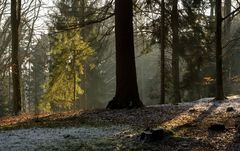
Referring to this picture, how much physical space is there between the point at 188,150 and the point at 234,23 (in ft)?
168

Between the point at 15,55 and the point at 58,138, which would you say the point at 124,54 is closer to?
the point at 15,55

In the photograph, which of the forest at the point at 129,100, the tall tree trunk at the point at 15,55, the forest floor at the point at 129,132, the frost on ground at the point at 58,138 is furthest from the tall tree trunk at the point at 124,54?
the tall tree trunk at the point at 15,55

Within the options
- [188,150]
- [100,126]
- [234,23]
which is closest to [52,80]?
[100,126]

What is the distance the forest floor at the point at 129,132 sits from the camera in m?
8.83

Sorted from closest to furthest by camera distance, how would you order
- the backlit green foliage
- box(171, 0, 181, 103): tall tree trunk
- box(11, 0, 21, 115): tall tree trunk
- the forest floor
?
the forest floor < box(11, 0, 21, 115): tall tree trunk < the backlit green foliage < box(171, 0, 181, 103): tall tree trunk

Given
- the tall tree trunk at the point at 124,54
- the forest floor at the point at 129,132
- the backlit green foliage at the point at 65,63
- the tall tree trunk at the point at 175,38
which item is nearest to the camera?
the forest floor at the point at 129,132

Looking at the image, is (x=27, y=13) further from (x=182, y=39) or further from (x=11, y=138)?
(x=11, y=138)

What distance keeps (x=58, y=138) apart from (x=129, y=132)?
171 centimetres

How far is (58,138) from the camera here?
9.95 metres

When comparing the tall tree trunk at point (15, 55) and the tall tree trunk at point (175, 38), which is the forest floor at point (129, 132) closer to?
the tall tree trunk at point (15, 55)

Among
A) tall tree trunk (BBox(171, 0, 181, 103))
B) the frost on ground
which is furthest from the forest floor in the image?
tall tree trunk (BBox(171, 0, 181, 103))

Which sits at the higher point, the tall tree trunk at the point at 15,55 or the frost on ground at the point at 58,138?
the tall tree trunk at the point at 15,55

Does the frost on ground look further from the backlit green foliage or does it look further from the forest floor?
the backlit green foliage

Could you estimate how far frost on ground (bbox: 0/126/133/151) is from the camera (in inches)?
350
